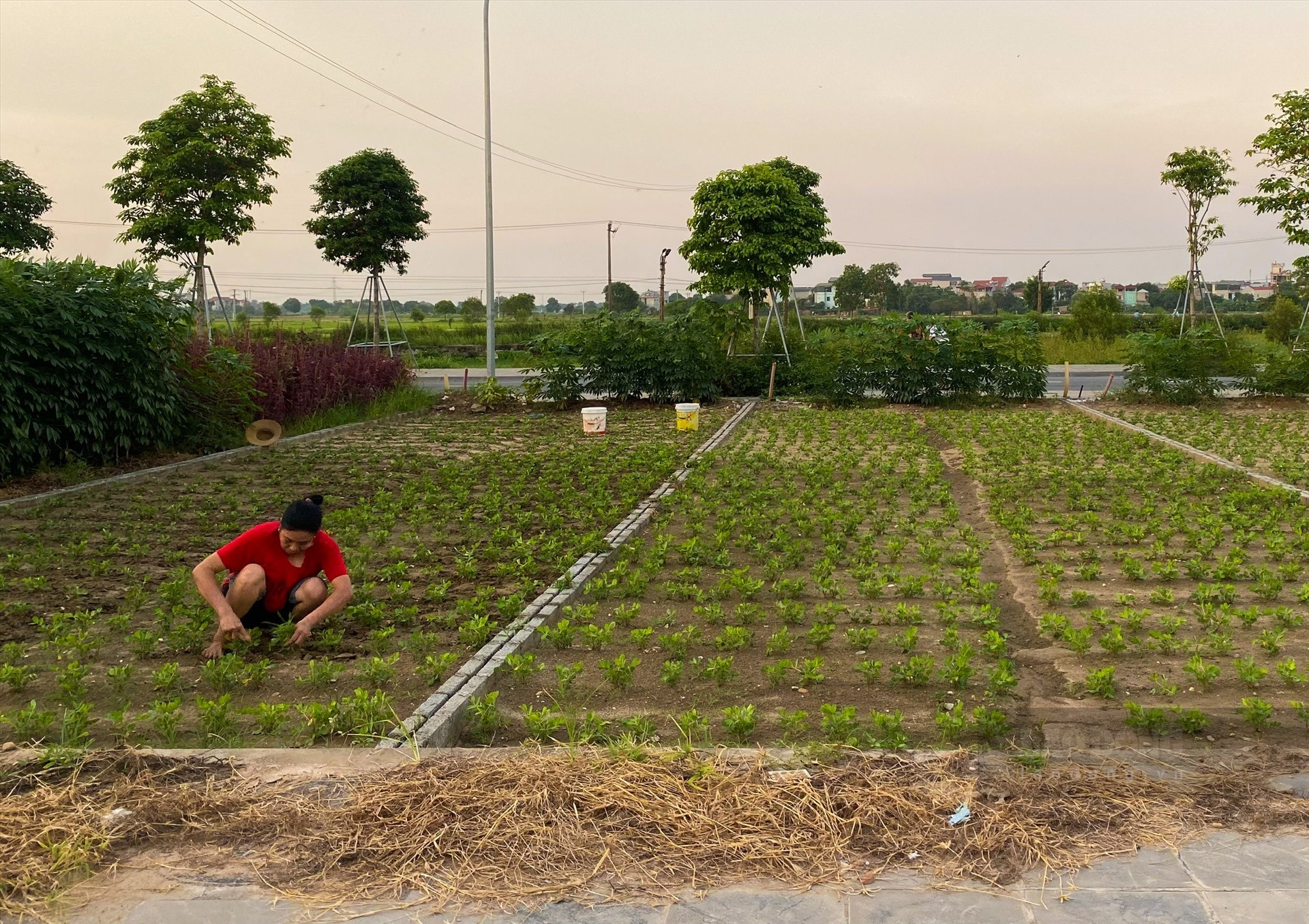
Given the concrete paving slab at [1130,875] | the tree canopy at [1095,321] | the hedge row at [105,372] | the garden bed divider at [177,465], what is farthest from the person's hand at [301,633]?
the tree canopy at [1095,321]

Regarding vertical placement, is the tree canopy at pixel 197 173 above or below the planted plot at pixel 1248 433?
above

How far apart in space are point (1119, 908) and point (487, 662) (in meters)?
3.19

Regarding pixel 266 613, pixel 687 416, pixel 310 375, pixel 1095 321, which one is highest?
pixel 1095 321

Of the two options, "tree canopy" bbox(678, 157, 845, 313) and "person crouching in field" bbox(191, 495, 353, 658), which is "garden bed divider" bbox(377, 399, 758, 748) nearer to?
"person crouching in field" bbox(191, 495, 353, 658)

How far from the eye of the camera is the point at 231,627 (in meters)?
5.08

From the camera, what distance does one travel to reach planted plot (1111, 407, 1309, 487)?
11.4 m

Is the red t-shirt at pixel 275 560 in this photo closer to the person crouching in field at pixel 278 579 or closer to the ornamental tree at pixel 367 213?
the person crouching in field at pixel 278 579

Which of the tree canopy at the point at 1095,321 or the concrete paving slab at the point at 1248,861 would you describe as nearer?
the concrete paving slab at the point at 1248,861

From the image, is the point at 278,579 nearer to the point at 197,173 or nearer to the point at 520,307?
the point at 197,173

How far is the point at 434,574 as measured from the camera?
7.02 m

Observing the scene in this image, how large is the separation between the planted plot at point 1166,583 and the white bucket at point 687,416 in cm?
501

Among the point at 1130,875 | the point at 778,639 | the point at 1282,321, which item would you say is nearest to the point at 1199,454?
the point at 778,639

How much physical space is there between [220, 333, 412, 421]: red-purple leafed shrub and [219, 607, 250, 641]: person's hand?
9.85 metres

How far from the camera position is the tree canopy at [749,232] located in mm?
21469
